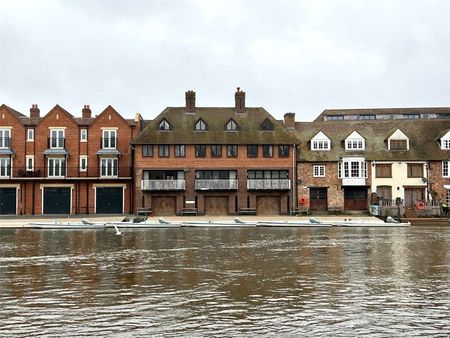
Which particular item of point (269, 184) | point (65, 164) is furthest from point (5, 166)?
point (269, 184)

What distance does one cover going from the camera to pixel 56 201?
52156 mm

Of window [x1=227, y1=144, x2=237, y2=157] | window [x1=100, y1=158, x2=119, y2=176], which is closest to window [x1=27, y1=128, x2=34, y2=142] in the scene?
window [x1=100, y1=158, x2=119, y2=176]

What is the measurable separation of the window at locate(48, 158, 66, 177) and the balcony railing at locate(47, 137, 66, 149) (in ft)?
4.77

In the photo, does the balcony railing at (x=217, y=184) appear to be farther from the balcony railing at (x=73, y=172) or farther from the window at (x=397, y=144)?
the window at (x=397, y=144)

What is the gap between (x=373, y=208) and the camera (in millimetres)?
48312

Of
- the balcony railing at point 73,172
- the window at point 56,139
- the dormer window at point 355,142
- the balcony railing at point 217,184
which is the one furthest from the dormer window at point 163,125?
the dormer window at point 355,142

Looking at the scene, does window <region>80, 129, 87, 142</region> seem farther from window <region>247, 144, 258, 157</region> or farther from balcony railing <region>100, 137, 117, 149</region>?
window <region>247, 144, 258, 157</region>

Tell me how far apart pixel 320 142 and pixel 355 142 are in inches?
142

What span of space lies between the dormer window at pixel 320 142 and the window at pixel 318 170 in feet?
7.35

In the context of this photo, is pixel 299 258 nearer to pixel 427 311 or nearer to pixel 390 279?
pixel 390 279

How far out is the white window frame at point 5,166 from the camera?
51.7 m

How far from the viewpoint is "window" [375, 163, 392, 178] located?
5053cm

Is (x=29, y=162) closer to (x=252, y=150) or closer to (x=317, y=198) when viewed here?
(x=252, y=150)

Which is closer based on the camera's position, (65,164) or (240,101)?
(65,164)
